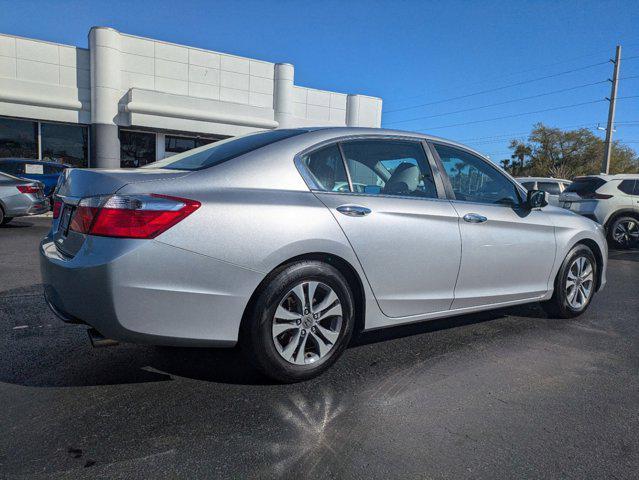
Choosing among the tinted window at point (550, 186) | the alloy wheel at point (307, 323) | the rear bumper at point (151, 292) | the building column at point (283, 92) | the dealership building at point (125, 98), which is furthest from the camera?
the building column at point (283, 92)

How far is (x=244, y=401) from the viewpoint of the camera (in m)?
2.74

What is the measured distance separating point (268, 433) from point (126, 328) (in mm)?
873

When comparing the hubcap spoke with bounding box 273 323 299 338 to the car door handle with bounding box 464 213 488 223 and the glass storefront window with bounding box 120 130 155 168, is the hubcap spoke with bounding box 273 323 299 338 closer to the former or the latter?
the car door handle with bounding box 464 213 488 223

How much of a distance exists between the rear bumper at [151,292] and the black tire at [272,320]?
88 mm

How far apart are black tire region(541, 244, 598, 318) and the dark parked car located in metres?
13.5

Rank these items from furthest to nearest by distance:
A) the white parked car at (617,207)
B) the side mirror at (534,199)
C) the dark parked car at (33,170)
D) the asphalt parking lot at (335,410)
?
the dark parked car at (33,170) < the white parked car at (617,207) < the side mirror at (534,199) < the asphalt parking lot at (335,410)

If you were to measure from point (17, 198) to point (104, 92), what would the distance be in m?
7.43

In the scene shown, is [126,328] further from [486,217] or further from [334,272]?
[486,217]

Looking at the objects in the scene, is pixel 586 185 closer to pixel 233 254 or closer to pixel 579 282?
pixel 579 282

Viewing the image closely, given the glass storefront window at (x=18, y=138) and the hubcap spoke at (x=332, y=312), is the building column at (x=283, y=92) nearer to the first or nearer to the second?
the glass storefront window at (x=18, y=138)

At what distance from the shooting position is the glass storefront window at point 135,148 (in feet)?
59.4

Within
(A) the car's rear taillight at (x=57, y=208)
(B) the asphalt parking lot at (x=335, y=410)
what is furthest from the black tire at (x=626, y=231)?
(A) the car's rear taillight at (x=57, y=208)

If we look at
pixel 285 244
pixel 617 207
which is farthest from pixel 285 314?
pixel 617 207

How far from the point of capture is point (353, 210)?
3.08 meters
